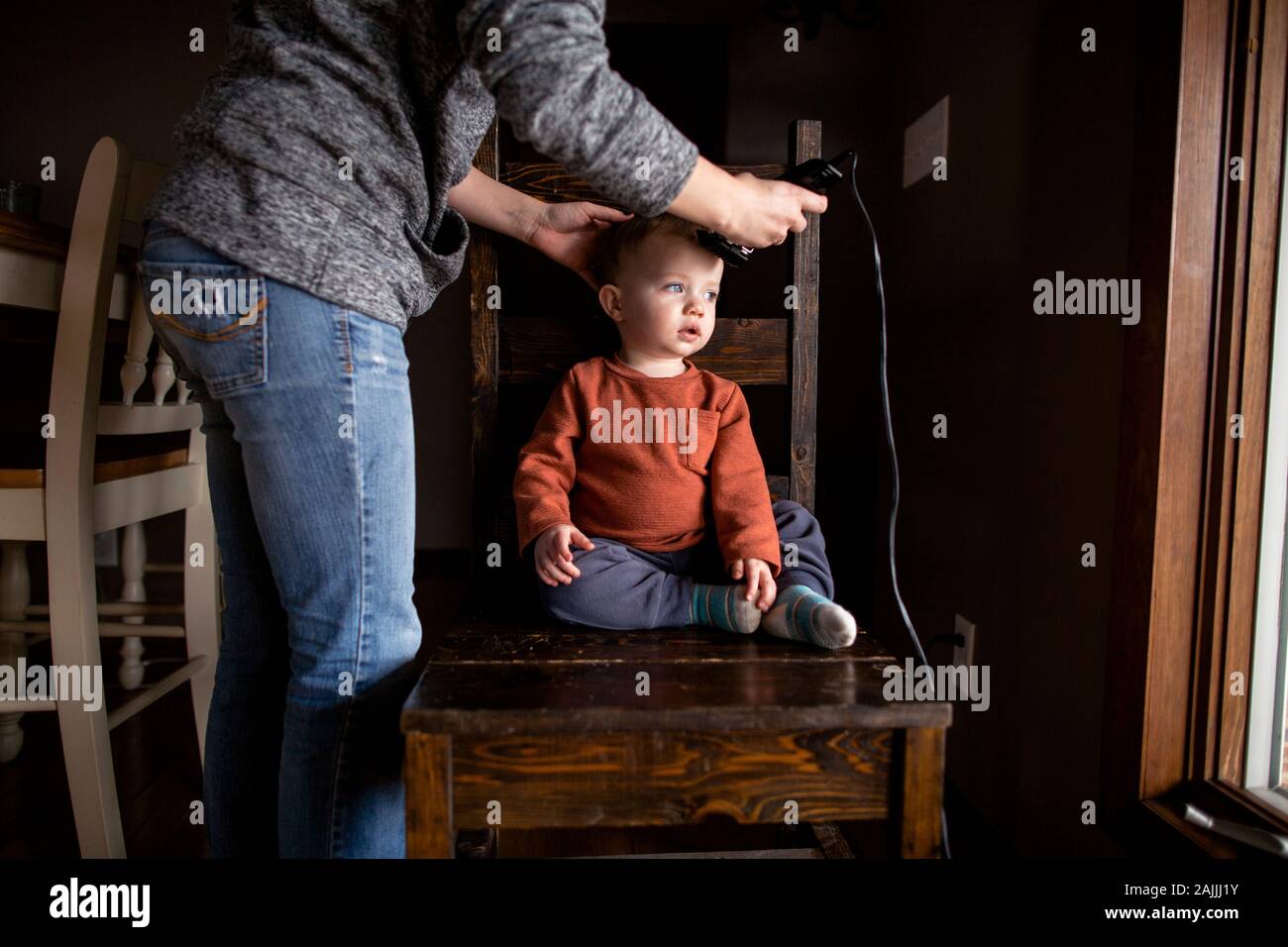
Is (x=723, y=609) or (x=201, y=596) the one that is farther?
(x=201, y=596)

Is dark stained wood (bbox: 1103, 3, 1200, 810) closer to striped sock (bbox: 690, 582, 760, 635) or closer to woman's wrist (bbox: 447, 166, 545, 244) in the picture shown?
striped sock (bbox: 690, 582, 760, 635)

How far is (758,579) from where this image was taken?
92 cm

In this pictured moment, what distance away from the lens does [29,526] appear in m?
1.11

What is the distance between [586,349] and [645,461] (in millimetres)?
218

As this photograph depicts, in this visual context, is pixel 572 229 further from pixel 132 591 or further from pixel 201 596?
pixel 132 591

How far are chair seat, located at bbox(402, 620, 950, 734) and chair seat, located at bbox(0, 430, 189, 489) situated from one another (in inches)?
26.3

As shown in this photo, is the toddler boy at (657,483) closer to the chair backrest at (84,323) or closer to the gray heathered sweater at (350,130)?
the gray heathered sweater at (350,130)

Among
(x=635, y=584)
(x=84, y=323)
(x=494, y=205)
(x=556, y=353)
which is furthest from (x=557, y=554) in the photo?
(x=84, y=323)

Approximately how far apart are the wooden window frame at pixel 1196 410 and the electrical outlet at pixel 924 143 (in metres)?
0.54

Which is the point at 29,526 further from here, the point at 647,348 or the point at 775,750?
the point at 775,750

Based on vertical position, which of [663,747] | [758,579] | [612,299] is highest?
[612,299]

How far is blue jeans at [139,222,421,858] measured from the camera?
69cm

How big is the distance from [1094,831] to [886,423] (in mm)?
577
